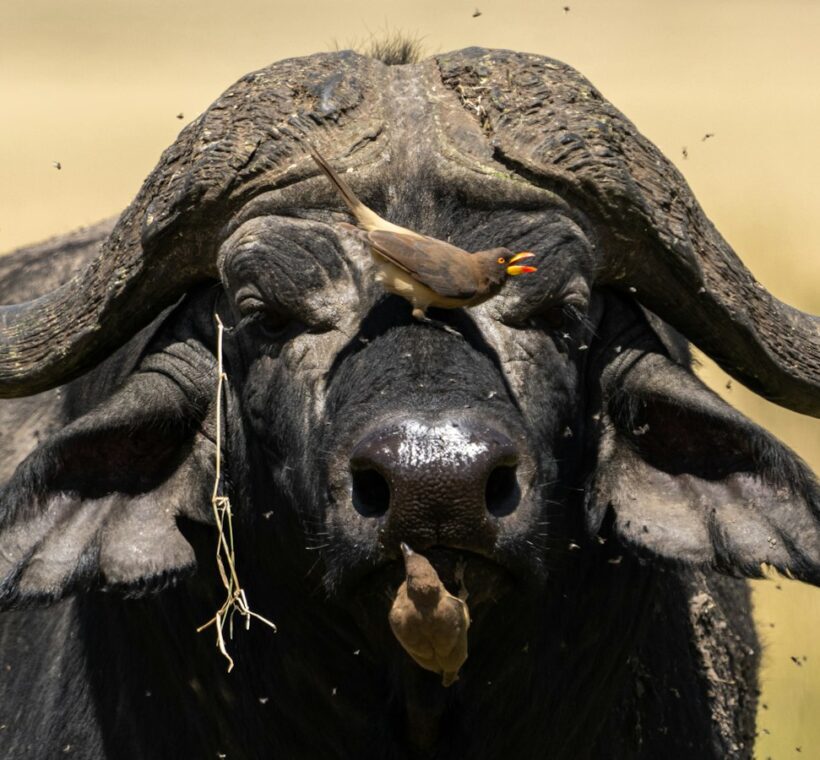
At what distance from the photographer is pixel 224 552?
5125 millimetres

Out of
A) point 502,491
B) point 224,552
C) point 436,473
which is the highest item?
point 436,473

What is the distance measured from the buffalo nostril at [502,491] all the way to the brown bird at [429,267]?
465 millimetres

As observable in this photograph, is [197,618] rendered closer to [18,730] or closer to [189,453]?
[189,453]

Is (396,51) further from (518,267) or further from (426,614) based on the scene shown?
(426,614)

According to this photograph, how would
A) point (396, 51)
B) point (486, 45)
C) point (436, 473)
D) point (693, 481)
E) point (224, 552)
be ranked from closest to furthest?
point (436, 473) < point (693, 481) < point (224, 552) < point (396, 51) < point (486, 45)

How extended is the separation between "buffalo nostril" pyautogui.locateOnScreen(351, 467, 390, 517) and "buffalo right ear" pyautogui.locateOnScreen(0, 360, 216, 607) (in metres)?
1.01

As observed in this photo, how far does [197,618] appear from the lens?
17.2 feet

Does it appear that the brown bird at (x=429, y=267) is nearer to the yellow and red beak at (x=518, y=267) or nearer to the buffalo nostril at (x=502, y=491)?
the yellow and red beak at (x=518, y=267)

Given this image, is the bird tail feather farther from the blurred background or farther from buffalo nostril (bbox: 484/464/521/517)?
the blurred background

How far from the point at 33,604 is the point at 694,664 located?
240 cm

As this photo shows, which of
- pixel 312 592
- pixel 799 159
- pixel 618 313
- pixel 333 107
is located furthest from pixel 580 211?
pixel 799 159

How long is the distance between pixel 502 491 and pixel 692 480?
3.53 feet

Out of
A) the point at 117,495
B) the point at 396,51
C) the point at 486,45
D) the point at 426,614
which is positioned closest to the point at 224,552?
the point at 117,495

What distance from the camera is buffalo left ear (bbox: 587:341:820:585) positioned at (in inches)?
187
